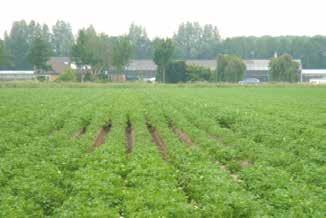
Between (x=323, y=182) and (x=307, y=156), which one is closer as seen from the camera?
(x=323, y=182)

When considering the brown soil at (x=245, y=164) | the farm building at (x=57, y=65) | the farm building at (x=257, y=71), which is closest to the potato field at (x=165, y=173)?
the brown soil at (x=245, y=164)

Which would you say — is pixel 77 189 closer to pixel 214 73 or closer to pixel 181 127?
pixel 181 127

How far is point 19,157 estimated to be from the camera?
44.5 feet

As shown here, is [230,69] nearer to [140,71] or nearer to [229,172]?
[140,71]

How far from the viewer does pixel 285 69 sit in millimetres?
105562

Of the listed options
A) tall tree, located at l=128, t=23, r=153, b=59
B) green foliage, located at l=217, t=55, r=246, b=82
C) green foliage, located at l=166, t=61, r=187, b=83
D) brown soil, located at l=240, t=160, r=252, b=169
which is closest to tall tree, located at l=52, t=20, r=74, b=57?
tall tree, located at l=128, t=23, r=153, b=59

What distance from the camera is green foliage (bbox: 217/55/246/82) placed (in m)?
107

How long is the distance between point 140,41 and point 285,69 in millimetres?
75567

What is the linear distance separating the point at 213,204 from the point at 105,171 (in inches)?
133

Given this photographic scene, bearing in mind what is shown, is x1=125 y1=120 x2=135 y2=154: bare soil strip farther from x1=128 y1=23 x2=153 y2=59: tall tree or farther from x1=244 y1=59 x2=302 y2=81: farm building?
x1=128 y1=23 x2=153 y2=59: tall tree

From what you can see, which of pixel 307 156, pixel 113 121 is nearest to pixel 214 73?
pixel 113 121

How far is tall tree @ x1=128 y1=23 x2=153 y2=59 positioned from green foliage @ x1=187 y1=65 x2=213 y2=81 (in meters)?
65.6

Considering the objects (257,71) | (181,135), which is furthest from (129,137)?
(257,71)

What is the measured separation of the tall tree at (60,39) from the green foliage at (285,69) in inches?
3229
